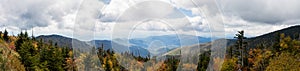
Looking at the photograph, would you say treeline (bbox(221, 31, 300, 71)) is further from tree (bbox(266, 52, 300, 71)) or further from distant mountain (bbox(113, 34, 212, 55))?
distant mountain (bbox(113, 34, 212, 55))

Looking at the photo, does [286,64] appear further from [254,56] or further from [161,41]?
[161,41]

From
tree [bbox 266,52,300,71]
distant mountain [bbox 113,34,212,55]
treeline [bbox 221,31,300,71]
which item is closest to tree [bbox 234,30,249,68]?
treeline [bbox 221,31,300,71]

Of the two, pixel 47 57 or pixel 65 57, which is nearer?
pixel 47 57

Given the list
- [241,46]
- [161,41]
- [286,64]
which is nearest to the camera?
[161,41]

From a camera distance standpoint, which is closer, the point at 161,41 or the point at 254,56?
the point at 161,41

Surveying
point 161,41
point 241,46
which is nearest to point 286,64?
point 241,46

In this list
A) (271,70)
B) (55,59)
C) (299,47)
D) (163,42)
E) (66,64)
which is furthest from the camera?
(66,64)

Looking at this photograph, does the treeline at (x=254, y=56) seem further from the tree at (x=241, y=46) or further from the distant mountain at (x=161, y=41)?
the distant mountain at (x=161, y=41)

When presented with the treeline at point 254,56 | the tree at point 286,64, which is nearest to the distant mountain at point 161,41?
the tree at point 286,64

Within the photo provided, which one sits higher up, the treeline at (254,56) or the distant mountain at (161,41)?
the distant mountain at (161,41)

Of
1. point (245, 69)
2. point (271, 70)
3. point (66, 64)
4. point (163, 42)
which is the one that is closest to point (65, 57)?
point (66, 64)

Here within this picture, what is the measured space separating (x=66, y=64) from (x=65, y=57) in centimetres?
376

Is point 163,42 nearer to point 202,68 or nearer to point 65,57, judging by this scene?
point 202,68

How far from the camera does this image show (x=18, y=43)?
114 metres
